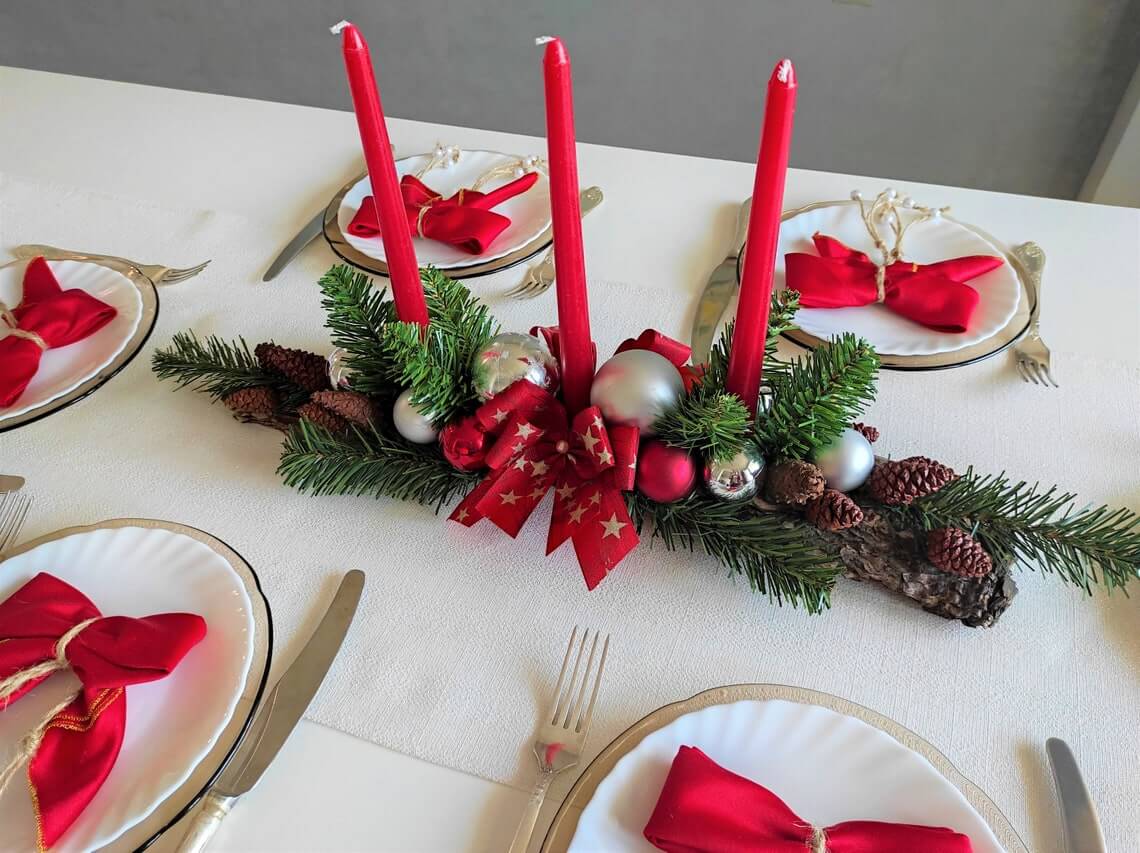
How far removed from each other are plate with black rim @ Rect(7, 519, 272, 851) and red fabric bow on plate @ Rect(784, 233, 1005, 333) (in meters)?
0.48

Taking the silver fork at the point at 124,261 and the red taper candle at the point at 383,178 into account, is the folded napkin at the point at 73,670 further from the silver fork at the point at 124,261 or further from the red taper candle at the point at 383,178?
the silver fork at the point at 124,261

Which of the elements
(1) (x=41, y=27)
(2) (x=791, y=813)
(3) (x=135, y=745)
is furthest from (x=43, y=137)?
(1) (x=41, y=27)

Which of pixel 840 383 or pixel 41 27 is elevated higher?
pixel 840 383

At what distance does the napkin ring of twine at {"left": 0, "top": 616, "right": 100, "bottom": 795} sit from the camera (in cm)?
47

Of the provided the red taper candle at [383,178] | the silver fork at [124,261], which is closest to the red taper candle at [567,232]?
the red taper candle at [383,178]

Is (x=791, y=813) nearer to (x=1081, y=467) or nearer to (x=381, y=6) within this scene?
(x=1081, y=467)

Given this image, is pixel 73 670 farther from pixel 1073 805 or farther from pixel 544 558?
pixel 1073 805

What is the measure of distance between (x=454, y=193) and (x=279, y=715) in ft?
1.91

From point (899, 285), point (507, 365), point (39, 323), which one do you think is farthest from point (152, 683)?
point (899, 285)

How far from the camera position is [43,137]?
3.49 feet

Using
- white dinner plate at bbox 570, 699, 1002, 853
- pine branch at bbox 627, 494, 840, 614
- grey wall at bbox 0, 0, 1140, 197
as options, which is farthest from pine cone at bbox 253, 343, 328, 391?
grey wall at bbox 0, 0, 1140, 197

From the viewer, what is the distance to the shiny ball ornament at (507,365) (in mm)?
583

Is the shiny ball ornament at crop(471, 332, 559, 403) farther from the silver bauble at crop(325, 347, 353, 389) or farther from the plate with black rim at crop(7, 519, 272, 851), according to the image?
the plate with black rim at crop(7, 519, 272, 851)

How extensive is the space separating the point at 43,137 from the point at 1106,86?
5.44 ft
